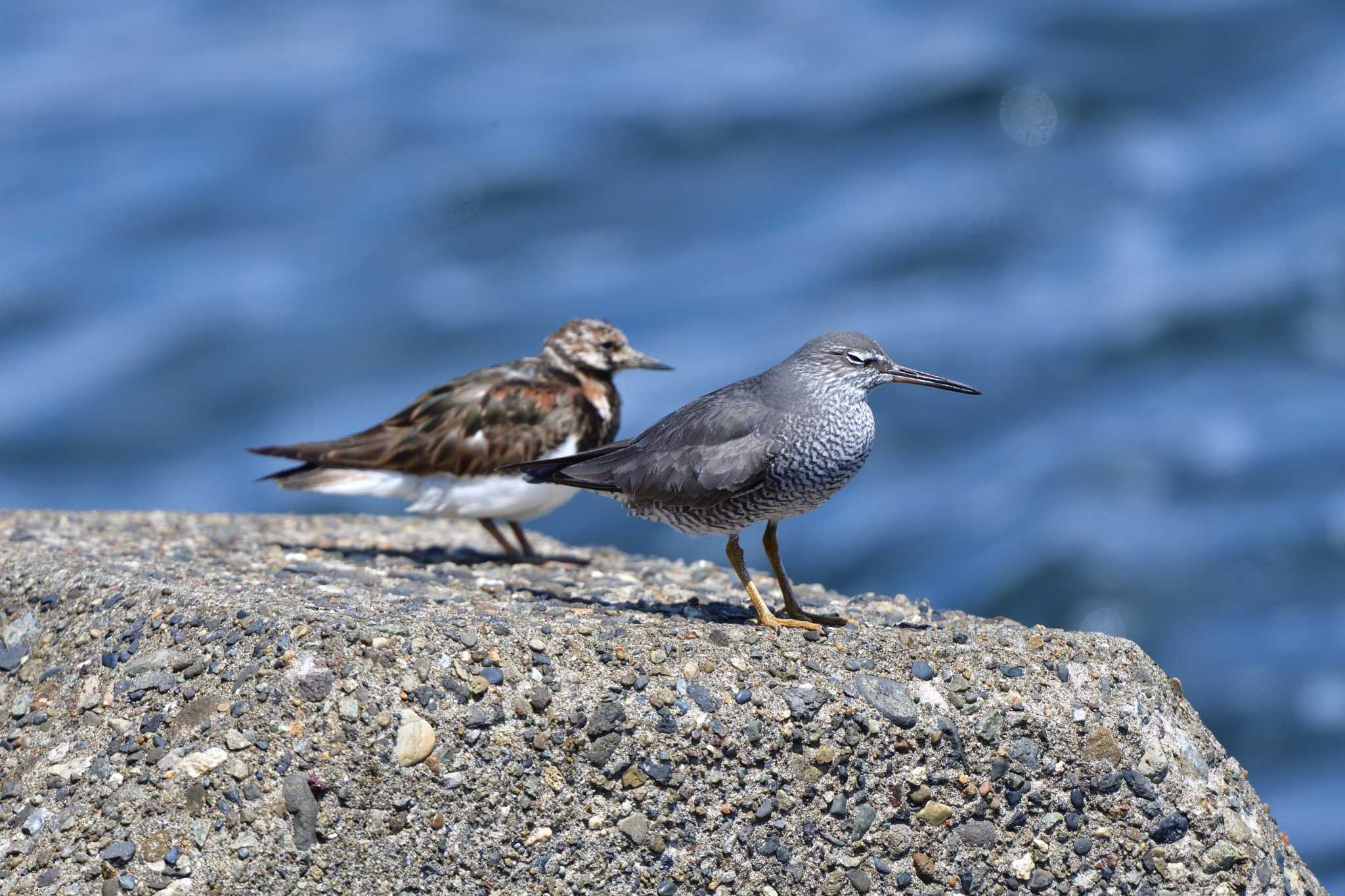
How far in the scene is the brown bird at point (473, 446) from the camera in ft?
26.7

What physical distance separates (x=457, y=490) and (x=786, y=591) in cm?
258

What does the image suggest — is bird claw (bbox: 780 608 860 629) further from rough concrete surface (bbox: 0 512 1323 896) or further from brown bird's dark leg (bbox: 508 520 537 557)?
brown bird's dark leg (bbox: 508 520 537 557)

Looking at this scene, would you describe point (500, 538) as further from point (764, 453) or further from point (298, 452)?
point (764, 453)

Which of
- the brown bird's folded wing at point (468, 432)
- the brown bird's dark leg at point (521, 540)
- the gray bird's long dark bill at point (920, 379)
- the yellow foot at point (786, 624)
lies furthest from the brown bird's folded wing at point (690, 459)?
the brown bird's dark leg at point (521, 540)

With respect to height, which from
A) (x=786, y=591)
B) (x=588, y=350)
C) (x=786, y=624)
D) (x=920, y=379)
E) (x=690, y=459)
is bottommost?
(x=786, y=624)

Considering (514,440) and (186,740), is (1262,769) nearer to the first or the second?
(514,440)

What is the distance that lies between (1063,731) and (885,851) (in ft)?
2.68

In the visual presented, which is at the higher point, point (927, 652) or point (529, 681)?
point (927, 652)

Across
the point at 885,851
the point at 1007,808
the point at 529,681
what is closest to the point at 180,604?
Answer: the point at 529,681

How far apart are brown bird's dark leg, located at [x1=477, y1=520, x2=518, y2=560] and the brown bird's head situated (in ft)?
3.52

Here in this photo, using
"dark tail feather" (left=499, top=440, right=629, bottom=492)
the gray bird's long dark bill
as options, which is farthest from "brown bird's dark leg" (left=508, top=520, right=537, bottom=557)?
the gray bird's long dark bill

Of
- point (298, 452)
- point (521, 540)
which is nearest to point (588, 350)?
point (521, 540)

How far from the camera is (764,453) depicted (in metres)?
6.00

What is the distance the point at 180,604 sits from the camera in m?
5.79
